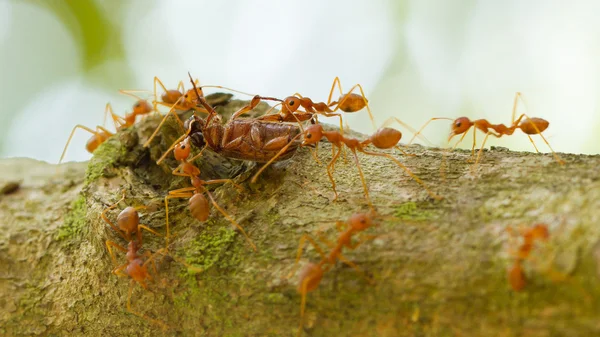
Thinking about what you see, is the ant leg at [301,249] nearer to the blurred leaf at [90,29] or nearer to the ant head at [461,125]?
the ant head at [461,125]

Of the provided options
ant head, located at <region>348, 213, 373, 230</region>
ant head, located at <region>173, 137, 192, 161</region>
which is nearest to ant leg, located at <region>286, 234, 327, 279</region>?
ant head, located at <region>348, 213, 373, 230</region>

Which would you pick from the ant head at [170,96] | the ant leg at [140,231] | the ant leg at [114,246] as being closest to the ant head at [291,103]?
the ant leg at [140,231]

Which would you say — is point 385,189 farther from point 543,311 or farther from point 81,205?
point 81,205

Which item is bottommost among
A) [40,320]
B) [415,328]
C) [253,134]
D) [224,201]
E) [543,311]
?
[40,320]

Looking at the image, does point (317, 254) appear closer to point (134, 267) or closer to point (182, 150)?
point (134, 267)

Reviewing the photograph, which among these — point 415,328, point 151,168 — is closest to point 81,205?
point 151,168

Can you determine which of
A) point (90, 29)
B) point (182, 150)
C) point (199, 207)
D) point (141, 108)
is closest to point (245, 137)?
point (182, 150)
